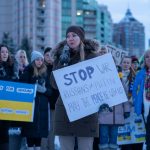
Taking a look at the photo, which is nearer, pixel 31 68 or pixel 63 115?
pixel 63 115

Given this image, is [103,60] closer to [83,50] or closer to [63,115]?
[83,50]

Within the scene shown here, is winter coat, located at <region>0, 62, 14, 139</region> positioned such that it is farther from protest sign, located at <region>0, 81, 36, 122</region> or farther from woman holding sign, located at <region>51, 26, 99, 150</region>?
woman holding sign, located at <region>51, 26, 99, 150</region>

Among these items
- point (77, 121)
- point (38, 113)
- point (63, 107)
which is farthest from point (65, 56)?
point (38, 113)

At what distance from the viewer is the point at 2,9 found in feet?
409

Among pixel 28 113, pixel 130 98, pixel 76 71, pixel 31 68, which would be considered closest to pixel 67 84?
pixel 76 71

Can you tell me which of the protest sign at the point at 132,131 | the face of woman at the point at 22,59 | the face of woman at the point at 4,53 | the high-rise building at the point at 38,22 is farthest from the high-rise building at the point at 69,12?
the face of woman at the point at 4,53

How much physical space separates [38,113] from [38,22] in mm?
115219

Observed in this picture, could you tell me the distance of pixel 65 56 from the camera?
16.6ft

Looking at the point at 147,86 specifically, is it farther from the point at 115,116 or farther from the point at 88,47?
the point at 88,47

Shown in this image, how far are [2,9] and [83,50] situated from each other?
12186cm

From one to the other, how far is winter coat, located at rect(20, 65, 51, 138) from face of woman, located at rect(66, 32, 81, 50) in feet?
6.96

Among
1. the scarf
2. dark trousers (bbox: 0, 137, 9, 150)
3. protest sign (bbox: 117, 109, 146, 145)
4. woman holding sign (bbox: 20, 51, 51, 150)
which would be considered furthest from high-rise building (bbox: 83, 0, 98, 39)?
dark trousers (bbox: 0, 137, 9, 150)

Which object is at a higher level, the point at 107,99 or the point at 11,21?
the point at 11,21

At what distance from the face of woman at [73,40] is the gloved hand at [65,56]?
0.06 meters
